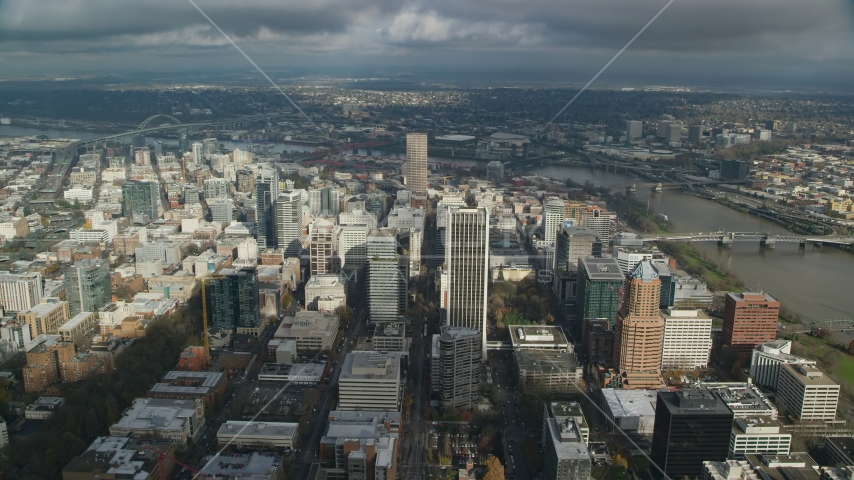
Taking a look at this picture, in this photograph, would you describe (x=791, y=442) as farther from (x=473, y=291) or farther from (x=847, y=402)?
(x=473, y=291)

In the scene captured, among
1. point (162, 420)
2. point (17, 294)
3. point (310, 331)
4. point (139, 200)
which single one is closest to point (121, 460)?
point (162, 420)

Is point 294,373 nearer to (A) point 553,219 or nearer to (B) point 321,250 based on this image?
(B) point 321,250

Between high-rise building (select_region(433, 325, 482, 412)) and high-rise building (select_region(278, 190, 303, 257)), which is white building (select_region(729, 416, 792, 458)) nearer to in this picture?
high-rise building (select_region(433, 325, 482, 412))

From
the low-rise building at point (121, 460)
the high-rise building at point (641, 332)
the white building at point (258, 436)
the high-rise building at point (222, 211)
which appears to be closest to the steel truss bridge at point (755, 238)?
the high-rise building at point (641, 332)

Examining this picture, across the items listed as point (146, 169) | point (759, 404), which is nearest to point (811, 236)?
point (759, 404)

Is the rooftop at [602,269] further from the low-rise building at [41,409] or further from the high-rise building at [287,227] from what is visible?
the low-rise building at [41,409]

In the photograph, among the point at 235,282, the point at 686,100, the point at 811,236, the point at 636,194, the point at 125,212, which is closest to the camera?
the point at 235,282

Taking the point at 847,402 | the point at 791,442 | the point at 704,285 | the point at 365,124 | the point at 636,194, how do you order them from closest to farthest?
1. the point at 791,442
2. the point at 847,402
3. the point at 704,285
4. the point at 636,194
5. the point at 365,124

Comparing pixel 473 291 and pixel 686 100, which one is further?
pixel 686 100
